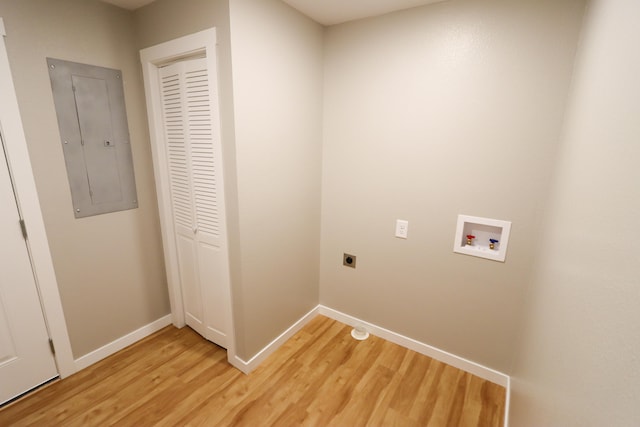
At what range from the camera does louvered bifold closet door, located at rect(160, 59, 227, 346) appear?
178cm

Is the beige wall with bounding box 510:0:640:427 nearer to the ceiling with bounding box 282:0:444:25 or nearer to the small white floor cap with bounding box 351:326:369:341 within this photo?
the ceiling with bounding box 282:0:444:25

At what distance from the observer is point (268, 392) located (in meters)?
1.84

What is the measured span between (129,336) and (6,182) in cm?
133

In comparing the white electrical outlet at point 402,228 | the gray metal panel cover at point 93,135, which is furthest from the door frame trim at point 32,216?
the white electrical outlet at point 402,228

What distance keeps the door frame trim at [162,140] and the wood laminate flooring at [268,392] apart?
11.2 inches

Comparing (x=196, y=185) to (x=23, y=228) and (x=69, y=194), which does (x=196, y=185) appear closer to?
(x=69, y=194)

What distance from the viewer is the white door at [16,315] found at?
157 cm

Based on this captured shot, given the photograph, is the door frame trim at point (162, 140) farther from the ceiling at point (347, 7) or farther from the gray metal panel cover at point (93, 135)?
the ceiling at point (347, 7)

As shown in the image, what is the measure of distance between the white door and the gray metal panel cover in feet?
0.96

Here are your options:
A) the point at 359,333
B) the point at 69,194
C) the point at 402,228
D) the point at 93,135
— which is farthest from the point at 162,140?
the point at 359,333

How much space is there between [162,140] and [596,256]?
238 centimetres

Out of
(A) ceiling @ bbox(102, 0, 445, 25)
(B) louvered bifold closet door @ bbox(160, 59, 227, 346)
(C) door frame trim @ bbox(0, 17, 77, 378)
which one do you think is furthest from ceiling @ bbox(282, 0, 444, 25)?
(C) door frame trim @ bbox(0, 17, 77, 378)

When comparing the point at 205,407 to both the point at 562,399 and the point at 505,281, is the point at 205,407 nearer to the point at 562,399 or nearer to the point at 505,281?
the point at 562,399

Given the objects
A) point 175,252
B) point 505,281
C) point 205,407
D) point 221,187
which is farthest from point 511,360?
point 175,252
